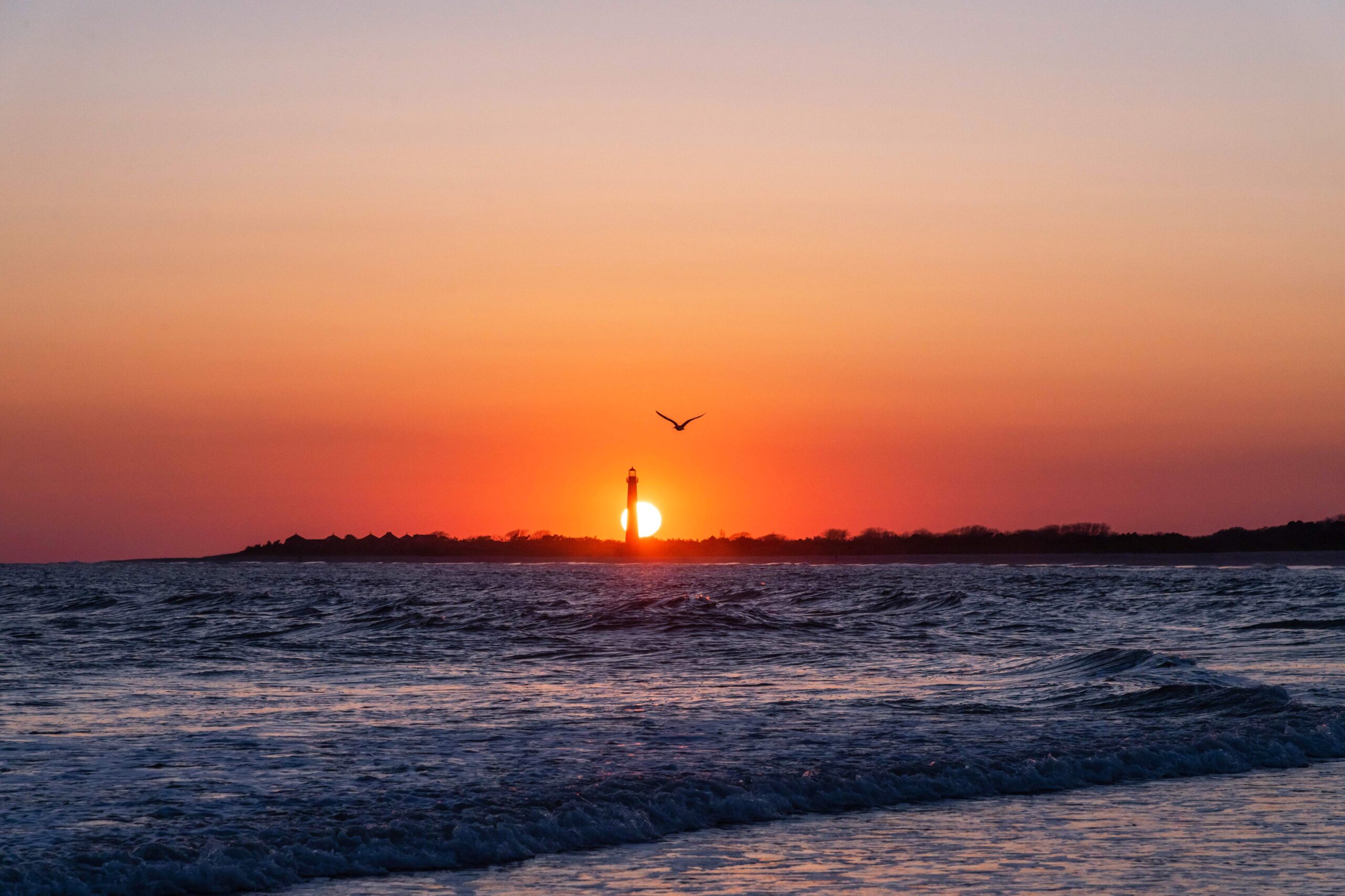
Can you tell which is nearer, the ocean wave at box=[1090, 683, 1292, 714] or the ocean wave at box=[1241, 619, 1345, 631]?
the ocean wave at box=[1090, 683, 1292, 714]

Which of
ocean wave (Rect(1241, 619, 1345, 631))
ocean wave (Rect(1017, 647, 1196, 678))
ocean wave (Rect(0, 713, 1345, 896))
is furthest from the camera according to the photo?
ocean wave (Rect(1241, 619, 1345, 631))

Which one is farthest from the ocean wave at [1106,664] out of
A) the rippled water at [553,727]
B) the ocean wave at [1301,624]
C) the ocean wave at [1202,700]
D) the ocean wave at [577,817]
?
the ocean wave at [1301,624]

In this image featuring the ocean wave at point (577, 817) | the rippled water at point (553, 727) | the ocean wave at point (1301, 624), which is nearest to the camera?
the ocean wave at point (577, 817)

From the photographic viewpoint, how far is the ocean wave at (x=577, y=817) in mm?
9695

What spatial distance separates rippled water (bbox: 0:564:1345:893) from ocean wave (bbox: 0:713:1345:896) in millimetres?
33

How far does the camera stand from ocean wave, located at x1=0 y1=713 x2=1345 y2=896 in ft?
31.8

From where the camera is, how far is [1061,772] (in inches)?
→ 548

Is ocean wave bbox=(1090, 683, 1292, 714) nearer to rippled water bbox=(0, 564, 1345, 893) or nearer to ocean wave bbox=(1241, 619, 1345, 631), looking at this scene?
rippled water bbox=(0, 564, 1345, 893)

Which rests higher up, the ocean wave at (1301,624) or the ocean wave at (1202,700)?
the ocean wave at (1202,700)

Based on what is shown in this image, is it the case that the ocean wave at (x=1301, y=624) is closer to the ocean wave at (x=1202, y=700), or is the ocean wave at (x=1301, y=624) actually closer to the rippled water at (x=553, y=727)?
the rippled water at (x=553, y=727)

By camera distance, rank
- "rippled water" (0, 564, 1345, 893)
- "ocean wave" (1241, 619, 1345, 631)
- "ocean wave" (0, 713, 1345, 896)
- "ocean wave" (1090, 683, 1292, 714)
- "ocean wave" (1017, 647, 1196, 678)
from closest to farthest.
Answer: "ocean wave" (0, 713, 1345, 896) < "rippled water" (0, 564, 1345, 893) < "ocean wave" (1090, 683, 1292, 714) < "ocean wave" (1017, 647, 1196, 678) < "ocean wave" (1241, 619, 1345, 631)

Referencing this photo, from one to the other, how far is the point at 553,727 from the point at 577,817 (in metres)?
5.33

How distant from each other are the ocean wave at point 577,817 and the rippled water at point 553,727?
0.11 feet

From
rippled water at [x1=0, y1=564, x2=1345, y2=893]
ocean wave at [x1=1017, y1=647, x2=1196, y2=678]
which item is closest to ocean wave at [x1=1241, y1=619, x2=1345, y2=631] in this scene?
rippled water at [x1=0, y1=564, x2=1345, y2=893]
